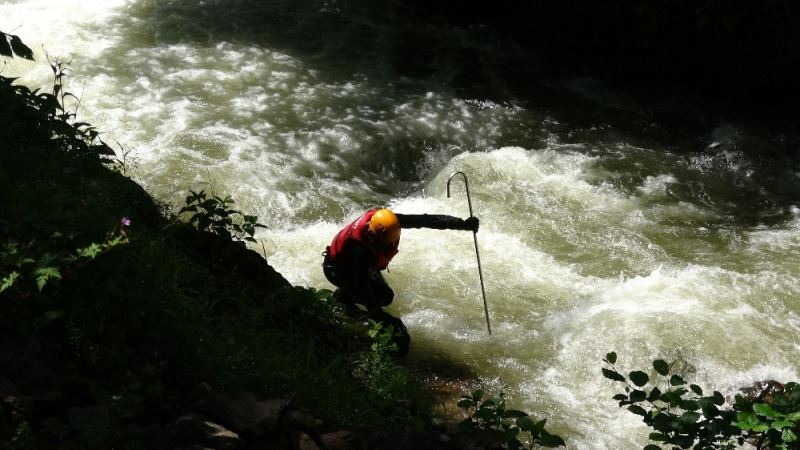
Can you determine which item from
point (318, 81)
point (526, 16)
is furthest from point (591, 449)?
point (526, 16)

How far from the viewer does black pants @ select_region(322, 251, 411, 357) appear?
592cm

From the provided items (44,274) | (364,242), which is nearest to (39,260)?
(44,274)

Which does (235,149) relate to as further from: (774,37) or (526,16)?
(774,37)

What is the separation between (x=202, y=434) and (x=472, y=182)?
6.02 metres

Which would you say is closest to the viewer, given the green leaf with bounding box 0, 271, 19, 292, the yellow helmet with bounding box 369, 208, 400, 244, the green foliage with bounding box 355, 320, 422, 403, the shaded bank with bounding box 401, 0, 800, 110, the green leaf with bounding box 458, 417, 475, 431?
the green leaf with bounding box 0, 271, 19, 292

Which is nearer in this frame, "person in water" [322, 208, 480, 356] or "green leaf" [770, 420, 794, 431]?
"green leaf" [770, 420, 794, 431]

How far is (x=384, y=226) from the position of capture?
590 centimetres

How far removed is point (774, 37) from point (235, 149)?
7.43 metres

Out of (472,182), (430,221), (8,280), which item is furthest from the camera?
(472,182)

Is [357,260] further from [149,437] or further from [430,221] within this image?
[149,437]

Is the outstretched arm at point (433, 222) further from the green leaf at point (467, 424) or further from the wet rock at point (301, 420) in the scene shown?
the wet rock at point (301, 420)

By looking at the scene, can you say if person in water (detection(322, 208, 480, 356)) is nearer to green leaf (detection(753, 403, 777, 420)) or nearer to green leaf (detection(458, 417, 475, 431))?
green leaf (detection(458, 417, 475, 431))

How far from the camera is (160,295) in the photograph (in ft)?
12.2

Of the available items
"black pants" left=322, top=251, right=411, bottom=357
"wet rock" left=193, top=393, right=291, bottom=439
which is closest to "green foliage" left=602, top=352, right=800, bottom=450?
"wet rock" left=193, top=393, right=291, bottom=439
